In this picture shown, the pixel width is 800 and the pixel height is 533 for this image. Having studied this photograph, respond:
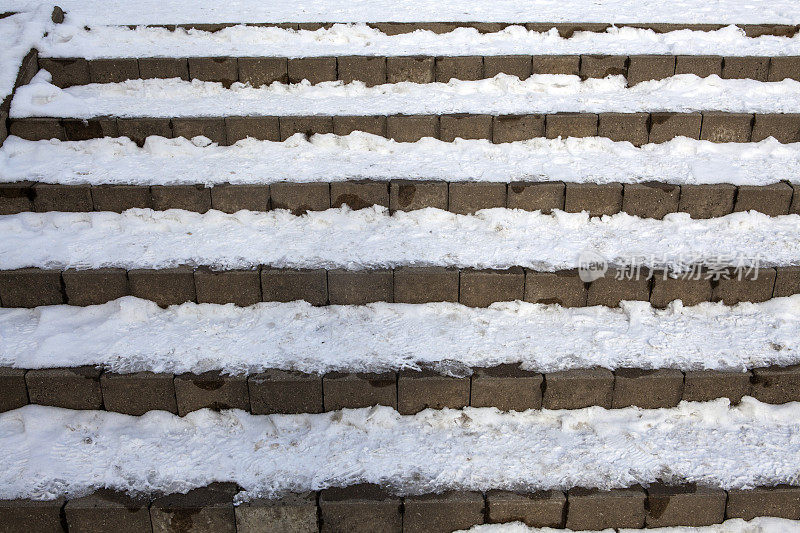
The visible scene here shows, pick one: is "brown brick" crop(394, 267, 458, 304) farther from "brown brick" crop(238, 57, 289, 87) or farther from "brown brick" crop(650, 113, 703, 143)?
"brown brick" crop(238, 57, 289, 87)

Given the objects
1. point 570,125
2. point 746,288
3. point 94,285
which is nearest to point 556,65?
point 570,125

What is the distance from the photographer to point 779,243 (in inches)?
125

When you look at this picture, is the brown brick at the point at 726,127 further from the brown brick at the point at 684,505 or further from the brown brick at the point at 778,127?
the brown brick at the point at 684,505

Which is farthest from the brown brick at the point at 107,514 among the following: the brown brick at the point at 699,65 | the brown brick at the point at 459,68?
the brown brick at the point at 699,65

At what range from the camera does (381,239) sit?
3240 mm

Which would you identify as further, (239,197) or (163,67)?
(163,67)

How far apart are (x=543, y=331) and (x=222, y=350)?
1497 millimetres

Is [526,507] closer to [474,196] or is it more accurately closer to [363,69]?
[474,196]

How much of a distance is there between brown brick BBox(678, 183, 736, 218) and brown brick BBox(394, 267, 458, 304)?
1.37 m

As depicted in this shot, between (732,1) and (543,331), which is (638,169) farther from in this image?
(732,1)

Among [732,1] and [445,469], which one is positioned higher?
[732,1]

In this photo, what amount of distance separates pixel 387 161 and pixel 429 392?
1.47 m

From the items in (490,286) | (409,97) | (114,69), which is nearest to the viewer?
(490,286)

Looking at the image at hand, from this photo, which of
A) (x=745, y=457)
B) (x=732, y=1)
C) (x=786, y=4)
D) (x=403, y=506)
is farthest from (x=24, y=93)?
(x=786, y=4)
